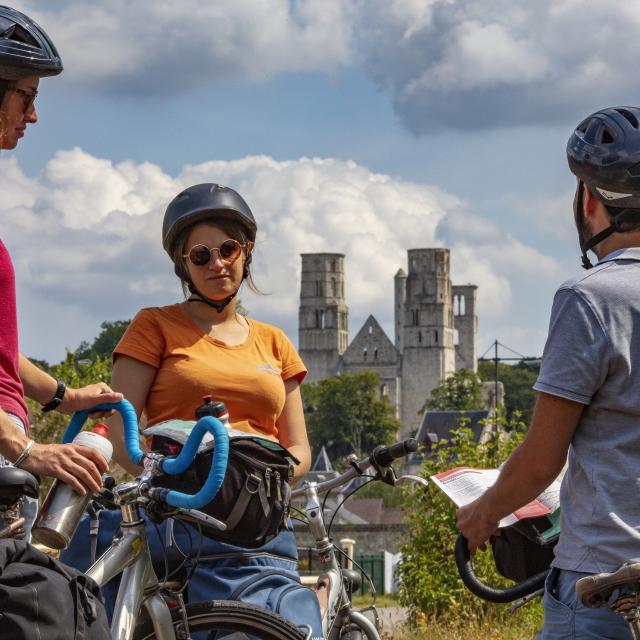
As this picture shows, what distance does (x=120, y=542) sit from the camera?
3605 mm

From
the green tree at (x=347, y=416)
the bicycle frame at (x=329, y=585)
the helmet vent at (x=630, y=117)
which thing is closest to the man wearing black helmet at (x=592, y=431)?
the helmet vent at (x=630, y=117)

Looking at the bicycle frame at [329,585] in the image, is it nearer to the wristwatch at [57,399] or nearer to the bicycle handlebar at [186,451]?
the wristwatch at [57,399]

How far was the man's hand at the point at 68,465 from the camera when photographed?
330 cm

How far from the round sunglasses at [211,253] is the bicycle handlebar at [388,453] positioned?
2.45 feet

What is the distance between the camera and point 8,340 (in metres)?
3.71

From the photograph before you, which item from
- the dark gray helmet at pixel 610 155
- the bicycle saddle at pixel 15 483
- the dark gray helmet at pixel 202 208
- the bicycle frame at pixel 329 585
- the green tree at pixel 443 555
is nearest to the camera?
the bicycle saddle at pixel 15 483

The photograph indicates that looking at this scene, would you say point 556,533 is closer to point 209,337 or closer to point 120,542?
point 120,542

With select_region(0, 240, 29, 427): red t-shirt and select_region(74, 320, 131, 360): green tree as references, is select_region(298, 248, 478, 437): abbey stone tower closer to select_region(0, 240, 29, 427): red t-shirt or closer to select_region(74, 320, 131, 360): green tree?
select_region(74, 320, 131, 360): green tree

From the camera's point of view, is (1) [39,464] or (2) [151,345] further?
(2) [151,345]

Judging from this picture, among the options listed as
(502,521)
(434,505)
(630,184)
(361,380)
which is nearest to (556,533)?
(502,521)

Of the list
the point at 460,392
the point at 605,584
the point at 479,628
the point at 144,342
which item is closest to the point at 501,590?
the point at 605,584

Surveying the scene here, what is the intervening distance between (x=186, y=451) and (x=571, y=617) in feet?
3.06

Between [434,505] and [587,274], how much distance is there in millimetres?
8751

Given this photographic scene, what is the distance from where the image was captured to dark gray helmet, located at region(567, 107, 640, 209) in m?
3.17
